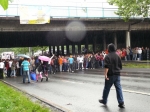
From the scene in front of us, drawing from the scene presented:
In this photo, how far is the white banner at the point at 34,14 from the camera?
2644 centimetres

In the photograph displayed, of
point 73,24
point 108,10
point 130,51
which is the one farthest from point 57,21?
point 130,51

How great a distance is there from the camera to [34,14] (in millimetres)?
26766

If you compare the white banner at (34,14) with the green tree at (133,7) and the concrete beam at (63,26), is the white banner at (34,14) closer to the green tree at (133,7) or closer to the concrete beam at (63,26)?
the concrete beam at (63,26)

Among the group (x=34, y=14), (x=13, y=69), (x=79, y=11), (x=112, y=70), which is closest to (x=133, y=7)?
(x=79, y=11)

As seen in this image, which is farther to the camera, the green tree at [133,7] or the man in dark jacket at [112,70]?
the green tree at [133,7]

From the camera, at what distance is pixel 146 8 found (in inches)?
1190

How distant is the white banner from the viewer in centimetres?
2644

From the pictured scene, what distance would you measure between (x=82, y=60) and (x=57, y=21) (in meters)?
7.58

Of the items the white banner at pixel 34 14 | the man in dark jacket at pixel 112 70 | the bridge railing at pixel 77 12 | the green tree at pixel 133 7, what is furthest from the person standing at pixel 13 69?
the man in dark jacket at pixel 112 70

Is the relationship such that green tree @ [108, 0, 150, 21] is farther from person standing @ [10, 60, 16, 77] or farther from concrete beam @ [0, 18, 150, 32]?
person standing @ [10, 60, 16, 77]

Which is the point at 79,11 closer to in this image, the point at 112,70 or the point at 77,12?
the point at 77,12

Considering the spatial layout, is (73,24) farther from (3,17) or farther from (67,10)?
(3,17)

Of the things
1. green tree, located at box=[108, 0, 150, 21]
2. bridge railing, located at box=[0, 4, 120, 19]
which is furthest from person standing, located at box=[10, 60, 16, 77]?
green tree, located at box=[108, 0, 150, 21]

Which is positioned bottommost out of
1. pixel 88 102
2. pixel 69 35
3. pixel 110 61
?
pixel 88 102
